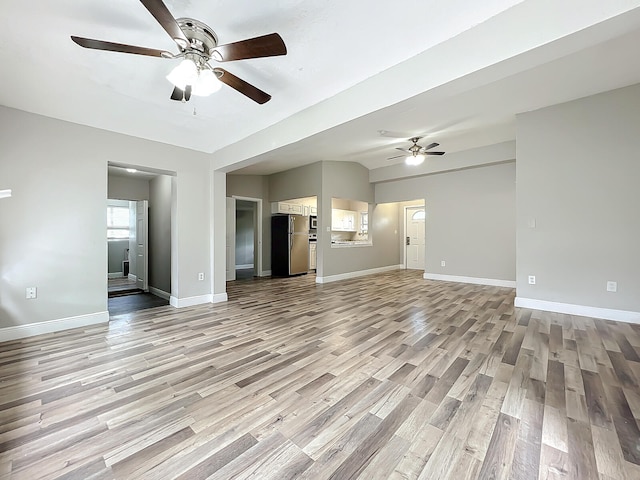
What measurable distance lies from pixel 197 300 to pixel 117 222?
5.16m

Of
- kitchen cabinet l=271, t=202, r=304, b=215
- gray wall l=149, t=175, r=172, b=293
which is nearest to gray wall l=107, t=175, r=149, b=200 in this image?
gray wall l=149, t=175, r=172, b=293

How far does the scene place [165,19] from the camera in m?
1.54

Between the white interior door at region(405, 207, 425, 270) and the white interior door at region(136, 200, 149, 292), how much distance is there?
286 inches

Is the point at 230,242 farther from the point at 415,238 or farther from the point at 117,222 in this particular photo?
the point at 415,238

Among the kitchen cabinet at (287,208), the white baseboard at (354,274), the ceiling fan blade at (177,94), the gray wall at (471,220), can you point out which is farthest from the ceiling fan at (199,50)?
the gray wall at (471,220)

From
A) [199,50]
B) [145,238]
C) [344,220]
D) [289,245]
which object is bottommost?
[289,245]

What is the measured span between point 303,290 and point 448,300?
8.84 ft

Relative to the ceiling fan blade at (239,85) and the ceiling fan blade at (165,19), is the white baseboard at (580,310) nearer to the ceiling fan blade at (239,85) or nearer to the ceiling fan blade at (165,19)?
the ceiling fan blade at (239,85)

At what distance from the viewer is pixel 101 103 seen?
3023 millimetres

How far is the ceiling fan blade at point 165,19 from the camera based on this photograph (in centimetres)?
140

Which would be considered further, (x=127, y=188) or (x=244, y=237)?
(x=244, y=237)

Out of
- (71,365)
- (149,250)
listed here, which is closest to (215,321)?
(71,365)

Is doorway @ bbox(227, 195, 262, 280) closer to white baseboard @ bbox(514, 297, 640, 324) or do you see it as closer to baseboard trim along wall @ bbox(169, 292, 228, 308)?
baseboard trim along wall @ bbox(169, 292, 228, 308)

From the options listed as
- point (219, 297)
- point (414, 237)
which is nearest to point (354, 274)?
point (414, 237)
